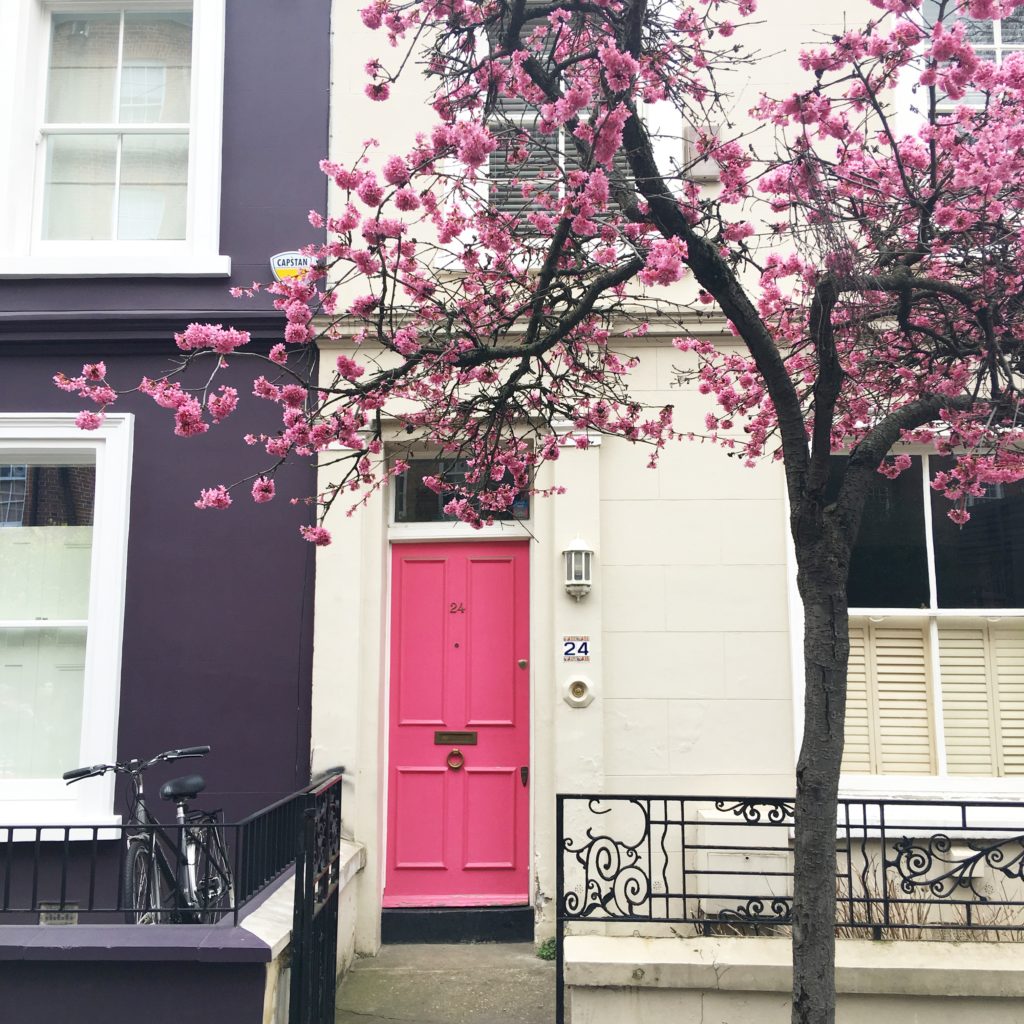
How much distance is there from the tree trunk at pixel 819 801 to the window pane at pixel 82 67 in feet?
19.2

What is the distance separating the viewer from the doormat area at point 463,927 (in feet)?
19.0

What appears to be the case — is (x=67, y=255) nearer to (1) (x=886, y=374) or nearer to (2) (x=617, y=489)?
(2) (x=617, y=489)

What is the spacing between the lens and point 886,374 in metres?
4.40

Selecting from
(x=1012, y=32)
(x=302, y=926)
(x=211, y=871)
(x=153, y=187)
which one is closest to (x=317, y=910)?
(x=302, y=926)

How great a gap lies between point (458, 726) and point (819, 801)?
3.20 meters

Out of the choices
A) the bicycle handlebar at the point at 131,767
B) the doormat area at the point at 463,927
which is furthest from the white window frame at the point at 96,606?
the doormat area at the point at 463,927

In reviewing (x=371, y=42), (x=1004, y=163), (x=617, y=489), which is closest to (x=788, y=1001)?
(x=617, y=489)

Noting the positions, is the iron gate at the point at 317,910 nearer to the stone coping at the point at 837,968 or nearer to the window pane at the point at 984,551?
the stone coping at the point at 837,968

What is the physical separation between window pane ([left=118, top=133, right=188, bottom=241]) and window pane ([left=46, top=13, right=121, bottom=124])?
349mm

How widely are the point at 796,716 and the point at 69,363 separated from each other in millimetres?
5039

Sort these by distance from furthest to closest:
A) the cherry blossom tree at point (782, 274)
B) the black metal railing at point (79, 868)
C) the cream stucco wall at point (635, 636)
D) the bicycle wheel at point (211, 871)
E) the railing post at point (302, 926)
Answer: the cream stucco wall at point (635, 636) → the bicycle wheel at point (211, 871) → the black metal railing at point (79, 868) → the railing post at point (302, 926) → the cherry blossom tree at point (782, 274)

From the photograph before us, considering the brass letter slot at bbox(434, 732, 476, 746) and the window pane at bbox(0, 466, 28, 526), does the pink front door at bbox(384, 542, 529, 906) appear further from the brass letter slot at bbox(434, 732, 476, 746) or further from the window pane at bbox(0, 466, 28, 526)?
the window pane at bbox(0, 466, 28, 526)

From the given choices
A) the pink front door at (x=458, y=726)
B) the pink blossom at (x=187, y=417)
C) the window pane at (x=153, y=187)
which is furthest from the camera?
the window pane at (x=153, y=187)

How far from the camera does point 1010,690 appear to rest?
19.0ft
